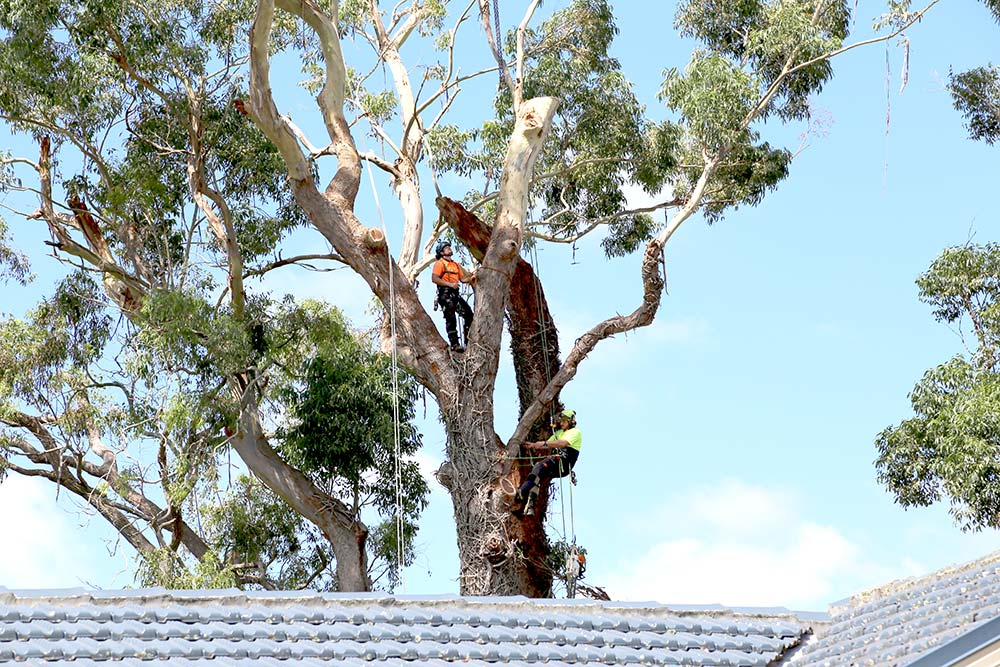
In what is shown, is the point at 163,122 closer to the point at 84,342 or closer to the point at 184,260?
the point at 184,260

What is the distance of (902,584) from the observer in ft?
31.3

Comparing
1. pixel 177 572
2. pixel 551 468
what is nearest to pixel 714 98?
pixel 551 468

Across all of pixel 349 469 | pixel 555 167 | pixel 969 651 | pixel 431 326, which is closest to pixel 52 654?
pixel 969 651

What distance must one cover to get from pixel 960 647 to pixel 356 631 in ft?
10.6

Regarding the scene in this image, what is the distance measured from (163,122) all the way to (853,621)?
14.2 m

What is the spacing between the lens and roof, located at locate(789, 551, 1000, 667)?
281 inches

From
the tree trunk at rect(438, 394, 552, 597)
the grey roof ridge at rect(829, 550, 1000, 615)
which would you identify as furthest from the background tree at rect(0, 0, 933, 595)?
the grey roof ridge at rect(829, 550, 1000, 615)

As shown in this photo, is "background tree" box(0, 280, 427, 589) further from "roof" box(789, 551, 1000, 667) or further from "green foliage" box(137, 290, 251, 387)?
"roof" box(789, 551, 1000, 667)

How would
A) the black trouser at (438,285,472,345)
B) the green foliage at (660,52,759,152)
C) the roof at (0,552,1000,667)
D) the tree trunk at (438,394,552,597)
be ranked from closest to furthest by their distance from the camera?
the roof at (0,552,1000,667) < the tree trunk at (438,394,552,597) < the black trouser at (438,285,472,345) < the green foliage at (660,52,759,152)

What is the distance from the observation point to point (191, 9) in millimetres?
20469

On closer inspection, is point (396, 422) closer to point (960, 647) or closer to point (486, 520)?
point (486, 520)

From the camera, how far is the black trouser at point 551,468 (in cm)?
1614

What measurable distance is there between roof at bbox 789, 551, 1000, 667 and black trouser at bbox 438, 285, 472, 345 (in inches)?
332

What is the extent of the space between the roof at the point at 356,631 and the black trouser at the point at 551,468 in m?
7.13
